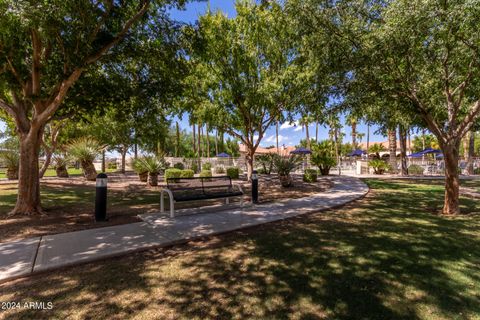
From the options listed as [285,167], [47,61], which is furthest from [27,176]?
[285,167]

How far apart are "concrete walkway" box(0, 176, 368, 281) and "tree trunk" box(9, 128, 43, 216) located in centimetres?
257

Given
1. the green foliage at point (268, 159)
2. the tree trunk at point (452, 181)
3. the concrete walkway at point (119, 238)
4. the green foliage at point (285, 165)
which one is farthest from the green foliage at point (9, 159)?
the tree trunk at point (452, 181)

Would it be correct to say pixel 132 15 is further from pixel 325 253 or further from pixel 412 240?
pixel 412 240

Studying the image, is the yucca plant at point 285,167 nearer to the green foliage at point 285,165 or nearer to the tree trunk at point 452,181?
the green foliage at point 285,165

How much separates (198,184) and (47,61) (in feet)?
18.7

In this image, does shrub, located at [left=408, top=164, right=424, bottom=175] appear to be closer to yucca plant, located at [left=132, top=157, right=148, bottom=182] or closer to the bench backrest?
the bench backrest

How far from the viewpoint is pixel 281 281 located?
129 inches

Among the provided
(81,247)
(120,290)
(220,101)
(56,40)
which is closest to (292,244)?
(120,290)

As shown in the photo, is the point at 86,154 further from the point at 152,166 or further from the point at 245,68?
the point at 245,68

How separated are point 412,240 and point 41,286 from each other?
6200mm

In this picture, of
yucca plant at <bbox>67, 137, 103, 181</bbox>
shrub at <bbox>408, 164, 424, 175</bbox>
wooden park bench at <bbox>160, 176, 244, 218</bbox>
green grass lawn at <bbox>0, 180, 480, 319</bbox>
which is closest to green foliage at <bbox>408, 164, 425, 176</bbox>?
shrub at <bbox>408, 164, 424, 175</bbox>

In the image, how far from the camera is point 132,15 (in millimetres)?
7133

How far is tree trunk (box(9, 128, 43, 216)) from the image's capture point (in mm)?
6699

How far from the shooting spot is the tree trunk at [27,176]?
22.0 ft
